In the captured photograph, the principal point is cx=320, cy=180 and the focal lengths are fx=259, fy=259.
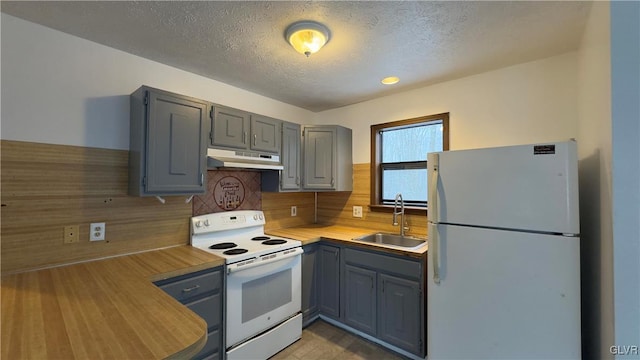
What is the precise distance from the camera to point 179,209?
2.16 meters

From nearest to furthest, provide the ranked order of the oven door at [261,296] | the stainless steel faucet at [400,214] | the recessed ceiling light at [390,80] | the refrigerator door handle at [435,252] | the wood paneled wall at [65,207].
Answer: the wood paneled wall at [65,207] < the refrigerator door handle at [435,252] < the oven door at [261,296] < the recessed ceiling light at [390,80] < the stainless steel faucet at [400,214]

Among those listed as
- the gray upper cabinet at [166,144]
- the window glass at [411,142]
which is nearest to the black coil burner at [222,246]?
the gray upper cabinet at [166,144]

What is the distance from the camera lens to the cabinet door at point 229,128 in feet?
6.89

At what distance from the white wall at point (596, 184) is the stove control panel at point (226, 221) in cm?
241

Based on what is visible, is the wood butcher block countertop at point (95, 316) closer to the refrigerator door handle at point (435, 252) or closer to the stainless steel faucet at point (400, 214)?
the refrigerator door handle at point (435, 252)

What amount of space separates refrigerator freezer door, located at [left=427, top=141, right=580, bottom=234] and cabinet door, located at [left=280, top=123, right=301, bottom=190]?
1408 mm

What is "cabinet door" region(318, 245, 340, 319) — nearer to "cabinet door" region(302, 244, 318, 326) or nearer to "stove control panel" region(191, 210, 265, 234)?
"cabinet door" region(302, 244, 318, 326)

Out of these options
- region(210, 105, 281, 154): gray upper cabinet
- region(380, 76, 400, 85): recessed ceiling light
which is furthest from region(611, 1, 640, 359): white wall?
region(210, 105, 281, 154): gray upper cabinet

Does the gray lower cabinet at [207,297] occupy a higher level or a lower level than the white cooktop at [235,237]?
lower

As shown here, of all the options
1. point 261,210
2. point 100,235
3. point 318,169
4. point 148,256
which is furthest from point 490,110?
point 100,235

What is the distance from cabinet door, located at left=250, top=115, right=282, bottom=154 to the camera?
2.38 m

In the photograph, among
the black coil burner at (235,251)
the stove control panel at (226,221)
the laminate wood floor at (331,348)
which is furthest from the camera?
the stove control panel at (226,221)

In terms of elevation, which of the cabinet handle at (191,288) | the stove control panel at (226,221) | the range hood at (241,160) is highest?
the range hood at (241,160)

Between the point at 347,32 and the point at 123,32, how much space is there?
1423 millimetres
